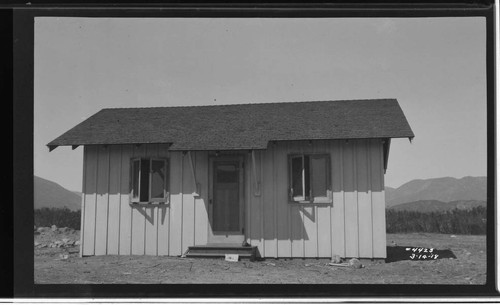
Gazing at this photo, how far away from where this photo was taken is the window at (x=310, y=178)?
1116 cm

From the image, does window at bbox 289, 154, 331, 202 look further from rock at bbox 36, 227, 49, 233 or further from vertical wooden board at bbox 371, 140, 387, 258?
rock at bbox 36, 227, 49, 233

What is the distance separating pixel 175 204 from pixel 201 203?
0.59 m

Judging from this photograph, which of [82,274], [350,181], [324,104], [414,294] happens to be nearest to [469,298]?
[414,294]

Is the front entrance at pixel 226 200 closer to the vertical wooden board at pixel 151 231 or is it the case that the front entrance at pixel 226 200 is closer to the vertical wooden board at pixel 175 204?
the vertical wooden board at pixel 175 204

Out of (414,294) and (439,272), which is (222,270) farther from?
(439,272)

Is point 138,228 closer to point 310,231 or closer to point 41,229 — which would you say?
point 310,231

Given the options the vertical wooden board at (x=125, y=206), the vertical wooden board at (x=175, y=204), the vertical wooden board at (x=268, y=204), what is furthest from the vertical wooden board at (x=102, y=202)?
the vertical wooden board at (x=268, y=204)

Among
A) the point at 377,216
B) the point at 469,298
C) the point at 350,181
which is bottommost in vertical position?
the point at 469,298

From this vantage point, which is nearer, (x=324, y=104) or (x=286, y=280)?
(x=286, y=280)

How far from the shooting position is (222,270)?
9.80m

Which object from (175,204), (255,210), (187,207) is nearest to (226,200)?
(255,210)

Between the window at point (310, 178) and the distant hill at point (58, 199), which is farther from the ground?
the window at point (310, 178)

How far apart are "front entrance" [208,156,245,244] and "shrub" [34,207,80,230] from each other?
8307mm

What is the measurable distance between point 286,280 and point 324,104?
502 centimetres
